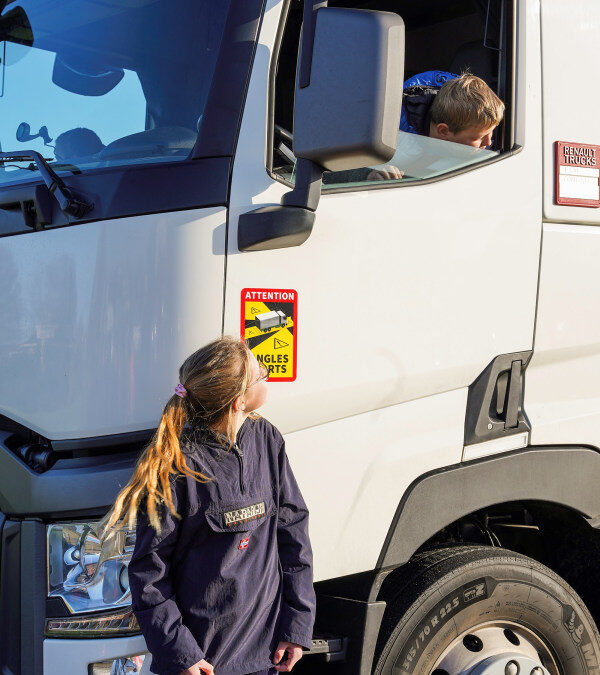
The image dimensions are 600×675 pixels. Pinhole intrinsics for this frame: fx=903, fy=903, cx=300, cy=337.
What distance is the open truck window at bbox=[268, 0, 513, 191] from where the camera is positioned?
7.82 feet

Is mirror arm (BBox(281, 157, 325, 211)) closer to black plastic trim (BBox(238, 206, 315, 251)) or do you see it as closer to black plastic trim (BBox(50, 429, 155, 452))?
black plastic trim (BBox(238, 206, 315, 251))

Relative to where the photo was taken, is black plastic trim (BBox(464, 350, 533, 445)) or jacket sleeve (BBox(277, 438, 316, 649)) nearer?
jacket sleeve (BBox(277, 438, 316, 649))

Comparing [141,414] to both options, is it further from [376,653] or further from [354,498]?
[376,653]

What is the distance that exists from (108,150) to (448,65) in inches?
60.3

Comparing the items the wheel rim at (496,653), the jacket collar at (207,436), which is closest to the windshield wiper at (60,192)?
the jacket collar at (207,436)

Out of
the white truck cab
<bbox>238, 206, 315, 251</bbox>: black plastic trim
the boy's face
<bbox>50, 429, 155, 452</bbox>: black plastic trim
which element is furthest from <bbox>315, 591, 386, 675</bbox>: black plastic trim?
the boy's face

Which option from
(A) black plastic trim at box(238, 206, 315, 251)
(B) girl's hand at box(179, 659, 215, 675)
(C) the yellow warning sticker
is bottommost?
(B) girl's hand at box(179, 659, 215, 675)

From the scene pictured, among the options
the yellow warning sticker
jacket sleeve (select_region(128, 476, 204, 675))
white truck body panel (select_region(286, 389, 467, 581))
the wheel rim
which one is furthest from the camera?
the wheel rim

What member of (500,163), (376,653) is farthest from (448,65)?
(376,653)

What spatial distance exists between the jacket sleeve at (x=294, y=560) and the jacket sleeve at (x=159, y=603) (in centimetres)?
26

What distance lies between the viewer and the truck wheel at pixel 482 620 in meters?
2.56

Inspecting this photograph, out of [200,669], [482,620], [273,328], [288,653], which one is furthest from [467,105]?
[200,669]

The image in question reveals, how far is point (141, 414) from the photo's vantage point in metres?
2.17

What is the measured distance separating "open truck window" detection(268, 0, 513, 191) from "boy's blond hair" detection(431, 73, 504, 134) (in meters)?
0.06
